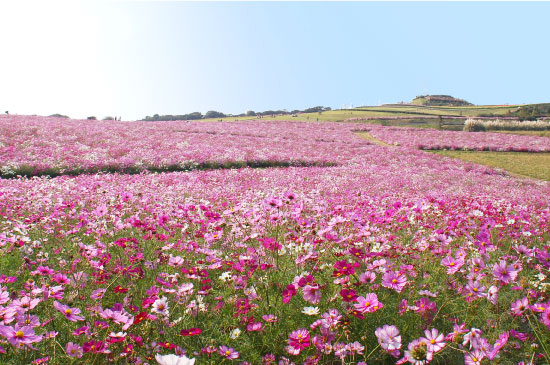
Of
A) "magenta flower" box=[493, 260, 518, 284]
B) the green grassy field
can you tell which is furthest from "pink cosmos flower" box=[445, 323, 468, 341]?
the green grassy field

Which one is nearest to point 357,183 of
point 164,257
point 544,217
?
point 544,217

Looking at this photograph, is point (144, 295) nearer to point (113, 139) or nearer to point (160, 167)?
point (160, 167)

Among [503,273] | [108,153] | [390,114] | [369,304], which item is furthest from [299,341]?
[390,114]

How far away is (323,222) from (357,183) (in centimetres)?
754

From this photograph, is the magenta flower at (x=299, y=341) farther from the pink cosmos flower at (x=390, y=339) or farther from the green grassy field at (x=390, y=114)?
the green grassy field at (x=390, y=114)

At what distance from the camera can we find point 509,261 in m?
4.75

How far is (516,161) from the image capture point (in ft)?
76.7

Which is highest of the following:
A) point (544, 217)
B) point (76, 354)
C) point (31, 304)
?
point (31, 304)

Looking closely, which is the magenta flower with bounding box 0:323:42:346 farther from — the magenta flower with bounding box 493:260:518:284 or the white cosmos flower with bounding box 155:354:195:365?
the magenta flower with bounding box 493:260:518:284

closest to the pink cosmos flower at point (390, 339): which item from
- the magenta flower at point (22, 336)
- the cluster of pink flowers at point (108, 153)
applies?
the magenta flower at point (22, 336)

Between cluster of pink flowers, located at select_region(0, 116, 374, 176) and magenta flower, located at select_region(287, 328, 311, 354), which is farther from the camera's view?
cluster of pink flowers, located at select_region(0, 116, 374, 176)

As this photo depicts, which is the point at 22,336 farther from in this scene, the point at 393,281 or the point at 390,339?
the point at 393,281

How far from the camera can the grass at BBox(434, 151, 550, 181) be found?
19656mm

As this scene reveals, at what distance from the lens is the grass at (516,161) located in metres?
19.7
